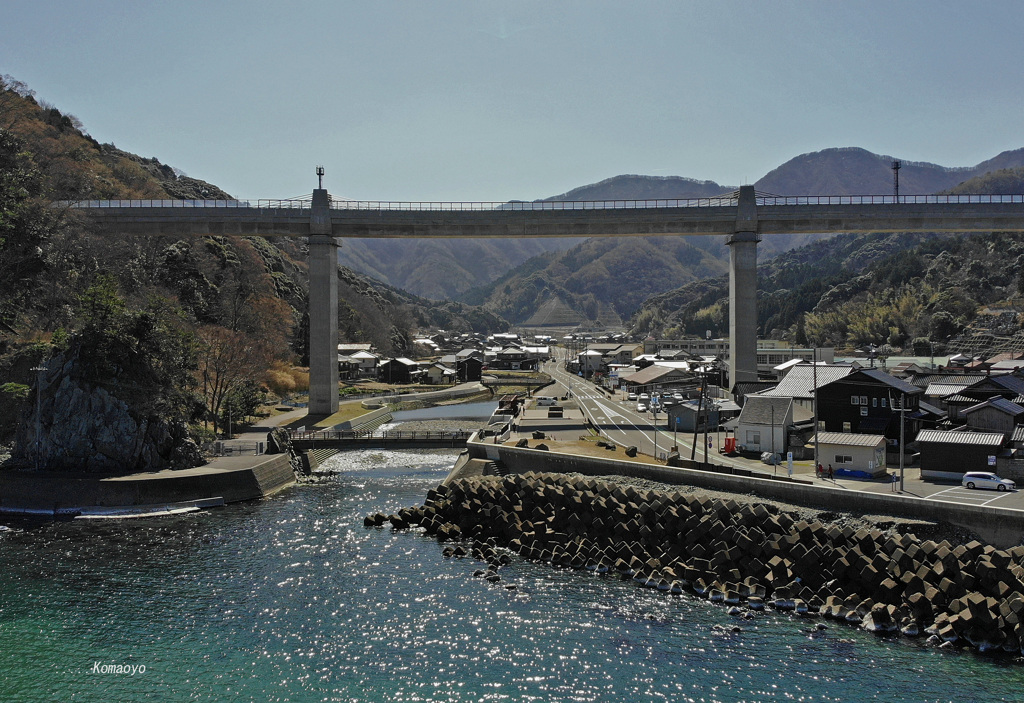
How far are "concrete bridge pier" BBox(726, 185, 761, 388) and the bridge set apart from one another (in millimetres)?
69

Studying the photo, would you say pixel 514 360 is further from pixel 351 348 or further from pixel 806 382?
pixel 806 382

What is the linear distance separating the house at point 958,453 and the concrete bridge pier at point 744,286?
22.5 meters

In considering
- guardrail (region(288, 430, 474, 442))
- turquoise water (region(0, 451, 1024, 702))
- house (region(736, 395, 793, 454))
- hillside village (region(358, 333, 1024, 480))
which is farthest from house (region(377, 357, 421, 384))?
turquoise water (region(0, 451, 1024, 702))

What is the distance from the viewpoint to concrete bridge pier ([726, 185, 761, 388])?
48.5 m

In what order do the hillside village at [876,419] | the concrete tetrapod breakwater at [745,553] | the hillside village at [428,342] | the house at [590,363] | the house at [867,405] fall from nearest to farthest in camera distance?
the concrete tetrapod breakwater at [745,553]
the hillside village at [876,419]
the house at [867,405]
the hillside village at [428,342]
the house at [590,363]

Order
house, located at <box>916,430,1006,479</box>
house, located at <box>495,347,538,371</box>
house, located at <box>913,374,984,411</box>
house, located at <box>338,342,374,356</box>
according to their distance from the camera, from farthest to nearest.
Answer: house, located at <box>495,347,538,371</box>, house, located at <box>338,342,374,356</box>, house, located at <box>913,374,984,411</box>, house, located at <box>916,430,1006,479</box>

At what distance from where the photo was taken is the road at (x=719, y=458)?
2252 centimetres

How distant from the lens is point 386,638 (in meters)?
17.4

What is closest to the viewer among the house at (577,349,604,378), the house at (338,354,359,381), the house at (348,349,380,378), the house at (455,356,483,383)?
the house at (338,354,359,381)

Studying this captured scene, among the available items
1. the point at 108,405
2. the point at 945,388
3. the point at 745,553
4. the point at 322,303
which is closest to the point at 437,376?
the point at 322,303

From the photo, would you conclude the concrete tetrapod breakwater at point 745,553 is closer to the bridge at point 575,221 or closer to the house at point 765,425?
the house at point 765,425

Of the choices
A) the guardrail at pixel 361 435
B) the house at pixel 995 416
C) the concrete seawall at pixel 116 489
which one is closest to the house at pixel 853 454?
the house at pixel 995 416

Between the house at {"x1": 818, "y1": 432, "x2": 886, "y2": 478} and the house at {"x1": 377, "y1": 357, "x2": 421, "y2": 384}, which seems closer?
the house at {"x1": 818, "y1": 432, "x2": 886, "y2": 478}

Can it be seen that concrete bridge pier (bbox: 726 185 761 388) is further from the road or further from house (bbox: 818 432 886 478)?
house (bbox: 818 432 886 478)
